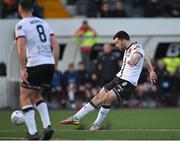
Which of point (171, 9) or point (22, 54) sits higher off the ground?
point (22, 54)

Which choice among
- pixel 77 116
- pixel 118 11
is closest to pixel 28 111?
pixel 77 116

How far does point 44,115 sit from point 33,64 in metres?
0.83

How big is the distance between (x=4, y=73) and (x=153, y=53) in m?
5.46

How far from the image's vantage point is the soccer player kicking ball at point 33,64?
1202 centimetres

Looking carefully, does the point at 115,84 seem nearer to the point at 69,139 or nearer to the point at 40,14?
the point at 69,139

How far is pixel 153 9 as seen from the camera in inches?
1055

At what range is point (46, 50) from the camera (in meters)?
12.2

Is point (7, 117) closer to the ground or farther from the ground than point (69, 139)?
closer to the ground

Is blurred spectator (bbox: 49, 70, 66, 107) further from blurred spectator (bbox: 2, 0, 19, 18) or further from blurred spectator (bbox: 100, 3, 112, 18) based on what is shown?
blurred spectator (bbox: 100, 3, 112, 18)

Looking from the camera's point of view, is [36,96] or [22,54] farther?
[36,96]

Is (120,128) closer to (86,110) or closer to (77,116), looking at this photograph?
(86,110)

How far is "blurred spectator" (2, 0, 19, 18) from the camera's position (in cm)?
2509

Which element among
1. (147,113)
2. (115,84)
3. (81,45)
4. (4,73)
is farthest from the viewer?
(81,45)

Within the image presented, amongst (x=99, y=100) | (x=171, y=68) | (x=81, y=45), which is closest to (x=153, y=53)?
(x=171, y=68)
